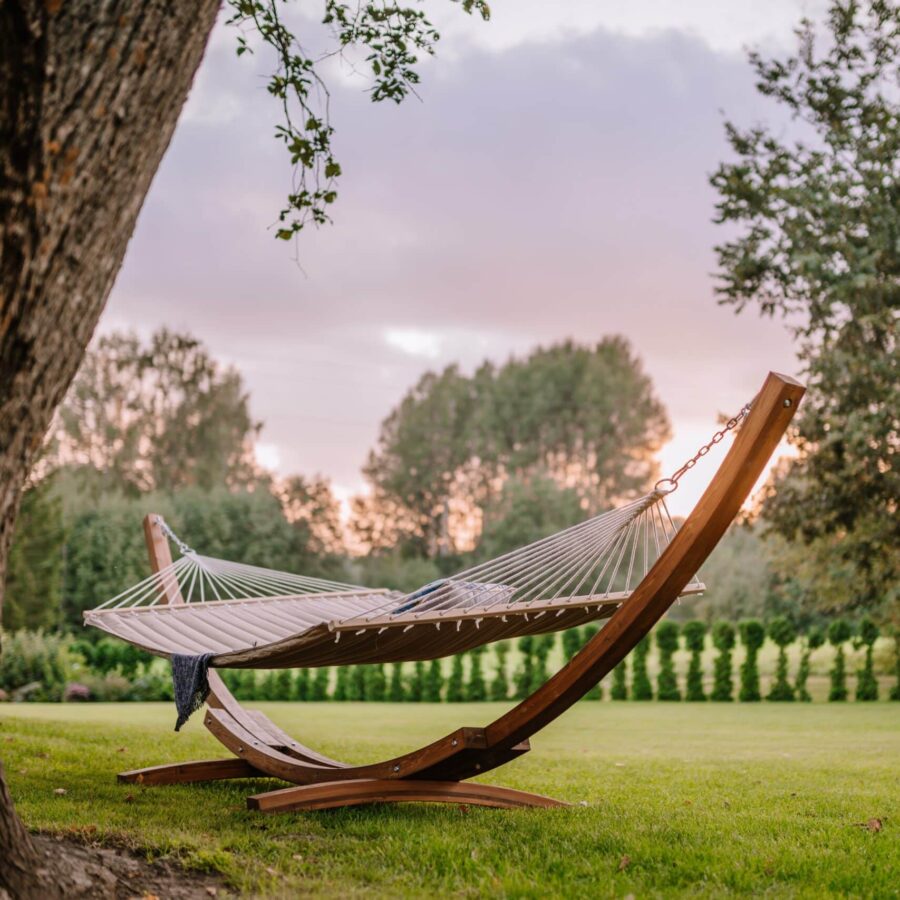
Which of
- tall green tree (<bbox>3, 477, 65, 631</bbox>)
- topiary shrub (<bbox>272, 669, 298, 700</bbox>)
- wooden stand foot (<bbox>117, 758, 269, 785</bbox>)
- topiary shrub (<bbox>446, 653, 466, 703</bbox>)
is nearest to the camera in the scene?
wooden stand foot (<bbox>117, 758, 269, 785</bbox>)

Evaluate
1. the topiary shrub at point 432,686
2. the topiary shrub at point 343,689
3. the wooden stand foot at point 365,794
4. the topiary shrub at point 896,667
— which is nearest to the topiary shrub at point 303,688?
the topiary shrub at point 343,689

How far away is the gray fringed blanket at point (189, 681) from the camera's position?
3537 mm

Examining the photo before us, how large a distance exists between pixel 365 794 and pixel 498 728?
518 millimetres

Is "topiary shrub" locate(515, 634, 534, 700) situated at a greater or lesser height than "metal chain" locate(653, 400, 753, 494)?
lesser

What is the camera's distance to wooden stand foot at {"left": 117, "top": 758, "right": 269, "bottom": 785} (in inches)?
155

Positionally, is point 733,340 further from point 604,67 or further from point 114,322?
point 114,322

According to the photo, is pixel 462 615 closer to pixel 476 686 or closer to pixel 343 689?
pixel 476 686

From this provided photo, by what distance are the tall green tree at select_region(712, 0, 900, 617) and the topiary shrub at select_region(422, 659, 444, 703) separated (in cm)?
394

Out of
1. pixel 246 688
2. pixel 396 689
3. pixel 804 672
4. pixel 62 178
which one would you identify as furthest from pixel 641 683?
pixel 62 178

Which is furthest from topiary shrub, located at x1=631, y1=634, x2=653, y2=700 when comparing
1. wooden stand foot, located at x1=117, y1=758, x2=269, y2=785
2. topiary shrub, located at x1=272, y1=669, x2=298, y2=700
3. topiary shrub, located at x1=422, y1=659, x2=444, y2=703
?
wooden stand foot, located at x1=117, y1=758, x2=269, y2=785

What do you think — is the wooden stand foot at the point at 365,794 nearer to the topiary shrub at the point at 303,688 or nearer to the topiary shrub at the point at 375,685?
the topiary shrub at the point at 375,685

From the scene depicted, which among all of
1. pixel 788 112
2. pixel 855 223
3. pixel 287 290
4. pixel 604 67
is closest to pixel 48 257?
pixel 855 223

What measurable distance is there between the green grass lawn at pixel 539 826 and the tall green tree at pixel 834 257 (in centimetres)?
485

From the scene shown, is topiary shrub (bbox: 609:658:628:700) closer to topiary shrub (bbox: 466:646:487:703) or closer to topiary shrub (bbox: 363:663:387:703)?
topiary shrub (bbox: 466:646:487:703)
